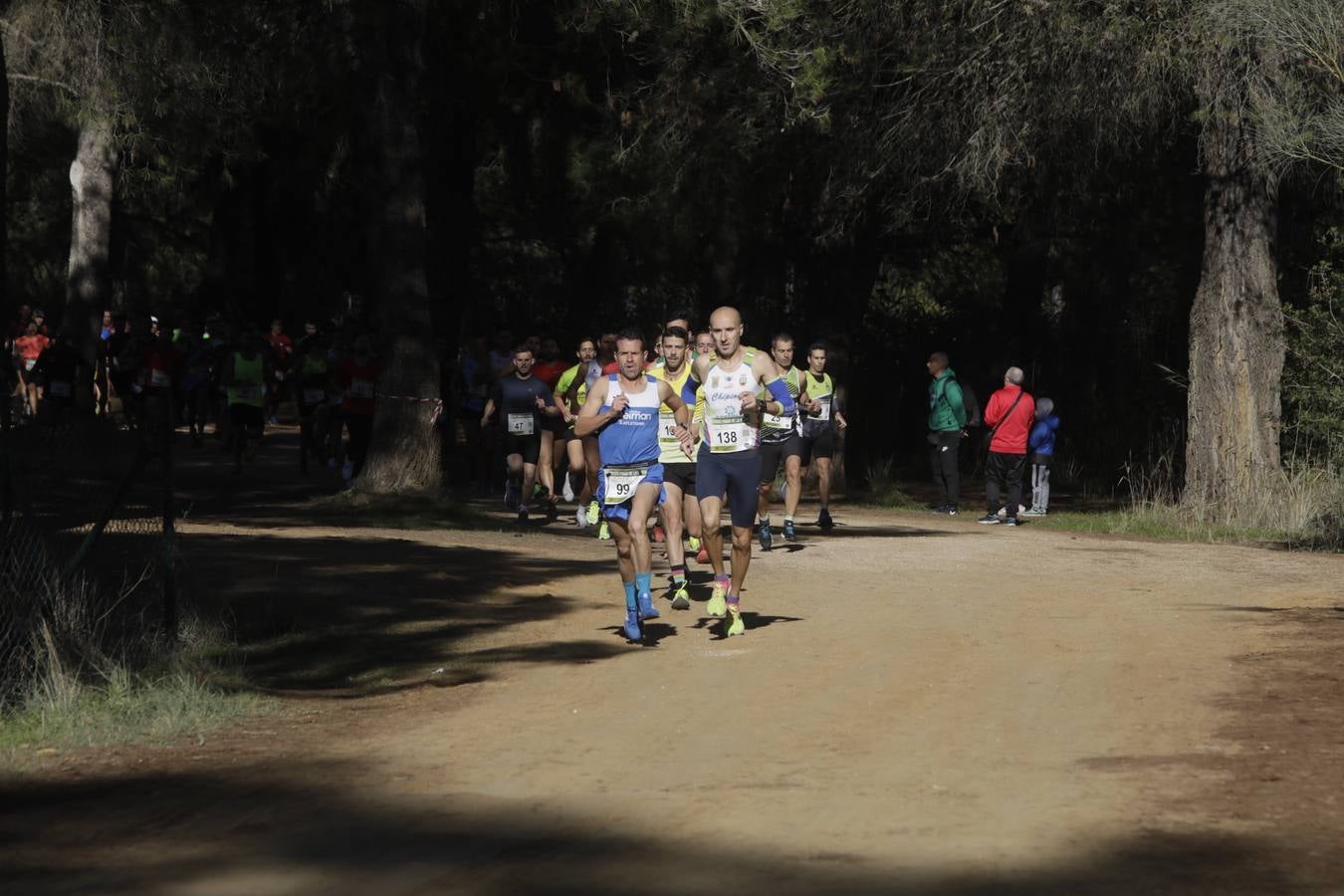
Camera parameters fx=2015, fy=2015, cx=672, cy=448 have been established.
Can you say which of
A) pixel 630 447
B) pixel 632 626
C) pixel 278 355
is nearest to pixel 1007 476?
pixel 630 447

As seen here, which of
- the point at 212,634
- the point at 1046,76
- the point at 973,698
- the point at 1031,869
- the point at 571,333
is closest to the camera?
the point at 1031,869

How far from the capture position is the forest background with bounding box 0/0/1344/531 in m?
21.9

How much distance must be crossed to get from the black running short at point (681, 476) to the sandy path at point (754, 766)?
101cm

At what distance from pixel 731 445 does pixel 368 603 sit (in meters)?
3.11

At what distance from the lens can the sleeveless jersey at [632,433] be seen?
13.6 meters

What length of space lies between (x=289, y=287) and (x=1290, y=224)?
24.5m

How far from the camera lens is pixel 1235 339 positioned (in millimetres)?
22469

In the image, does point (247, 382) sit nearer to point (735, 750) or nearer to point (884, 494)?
point (884, 494)

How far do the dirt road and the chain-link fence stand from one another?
930 mm

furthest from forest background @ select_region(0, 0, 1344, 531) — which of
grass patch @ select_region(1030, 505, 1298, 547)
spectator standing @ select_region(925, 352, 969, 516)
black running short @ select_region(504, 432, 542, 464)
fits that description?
spectator standing @ select_region(925, 352, 969, 516)

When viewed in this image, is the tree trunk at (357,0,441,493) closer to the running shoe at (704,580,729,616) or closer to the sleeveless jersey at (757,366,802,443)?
the sleeveless jersey at (757,366,802,443)

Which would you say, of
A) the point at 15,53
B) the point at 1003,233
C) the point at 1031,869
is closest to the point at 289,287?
the point at 15,53

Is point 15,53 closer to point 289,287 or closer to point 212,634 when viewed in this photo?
point 289,287

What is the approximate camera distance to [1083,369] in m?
33.4
